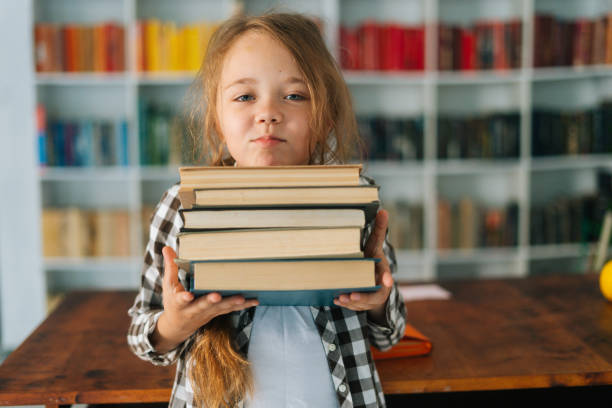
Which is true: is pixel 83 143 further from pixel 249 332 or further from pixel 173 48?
pixel 249 332

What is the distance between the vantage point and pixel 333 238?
66 centimetres

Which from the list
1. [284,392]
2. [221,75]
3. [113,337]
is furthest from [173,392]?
[221,75]

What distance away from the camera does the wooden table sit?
3.22 ft

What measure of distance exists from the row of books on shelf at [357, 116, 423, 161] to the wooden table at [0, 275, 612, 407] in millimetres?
1786

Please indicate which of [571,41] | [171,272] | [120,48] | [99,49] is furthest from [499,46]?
[171,272]

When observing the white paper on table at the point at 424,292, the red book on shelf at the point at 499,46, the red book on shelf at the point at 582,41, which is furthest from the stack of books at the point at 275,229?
the red book on shelf at the point at 582,41

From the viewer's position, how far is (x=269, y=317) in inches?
34.8

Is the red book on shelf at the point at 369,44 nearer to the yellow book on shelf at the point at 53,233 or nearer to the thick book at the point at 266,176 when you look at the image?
the yellow book on shelf at the point at 53,233

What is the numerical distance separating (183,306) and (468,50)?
287cm

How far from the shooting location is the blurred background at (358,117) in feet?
10.1

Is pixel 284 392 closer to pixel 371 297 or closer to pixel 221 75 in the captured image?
pixel 371 297

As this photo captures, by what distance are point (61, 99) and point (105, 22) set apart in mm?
524

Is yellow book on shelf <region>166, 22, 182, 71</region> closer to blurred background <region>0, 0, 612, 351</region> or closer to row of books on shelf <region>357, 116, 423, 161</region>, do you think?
blurred background <region>0, 0, 612, 351</region>

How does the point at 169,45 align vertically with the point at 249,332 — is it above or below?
above
